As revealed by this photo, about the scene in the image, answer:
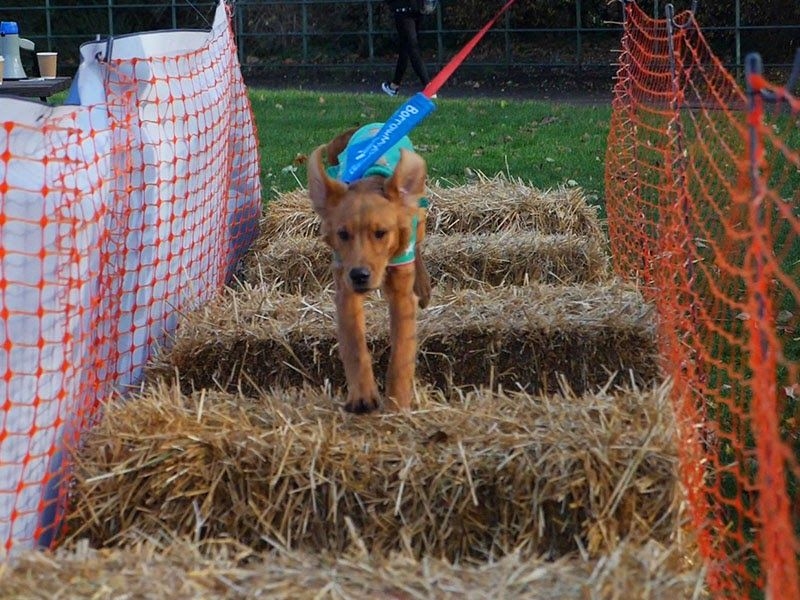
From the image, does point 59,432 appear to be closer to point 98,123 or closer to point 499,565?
point 98,123

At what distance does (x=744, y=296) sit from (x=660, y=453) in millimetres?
3585

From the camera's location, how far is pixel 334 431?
15.0 feet

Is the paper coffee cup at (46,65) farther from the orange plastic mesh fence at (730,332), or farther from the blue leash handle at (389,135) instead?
the blue leash handle at (389,135)

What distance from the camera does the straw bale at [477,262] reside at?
24.3 ft

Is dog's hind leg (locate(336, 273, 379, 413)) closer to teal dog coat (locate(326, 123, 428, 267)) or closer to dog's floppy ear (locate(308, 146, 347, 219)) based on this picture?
teal dog coat (locate(326, 123, 428, 267))

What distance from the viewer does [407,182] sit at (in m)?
5.15

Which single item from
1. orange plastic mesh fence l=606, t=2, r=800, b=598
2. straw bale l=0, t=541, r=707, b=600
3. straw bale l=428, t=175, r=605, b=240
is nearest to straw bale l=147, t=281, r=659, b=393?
orange plastic mesh fence l=606, t=2, r=800, b=598

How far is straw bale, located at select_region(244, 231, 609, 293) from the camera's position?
291 inches

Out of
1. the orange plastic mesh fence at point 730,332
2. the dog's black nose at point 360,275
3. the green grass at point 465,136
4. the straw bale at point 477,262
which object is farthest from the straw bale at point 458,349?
the green grass at point 465,136

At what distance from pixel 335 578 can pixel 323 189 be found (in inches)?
80.3

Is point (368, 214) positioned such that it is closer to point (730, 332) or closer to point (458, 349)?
point (458, 349)

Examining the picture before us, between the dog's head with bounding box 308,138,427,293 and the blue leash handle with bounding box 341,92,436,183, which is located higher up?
the blue leash handle with bounding box 341,92,436,183

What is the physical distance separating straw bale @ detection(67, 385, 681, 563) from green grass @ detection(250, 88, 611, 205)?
572 cm

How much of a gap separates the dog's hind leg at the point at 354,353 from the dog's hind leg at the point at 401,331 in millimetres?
104
